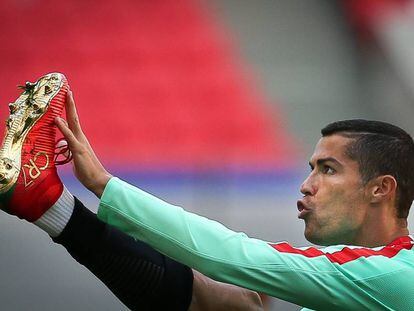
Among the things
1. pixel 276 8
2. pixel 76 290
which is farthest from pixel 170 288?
pixel 276 8

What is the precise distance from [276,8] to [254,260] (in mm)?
3340

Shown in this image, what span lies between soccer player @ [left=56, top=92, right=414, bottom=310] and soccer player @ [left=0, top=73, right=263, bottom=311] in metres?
0.07

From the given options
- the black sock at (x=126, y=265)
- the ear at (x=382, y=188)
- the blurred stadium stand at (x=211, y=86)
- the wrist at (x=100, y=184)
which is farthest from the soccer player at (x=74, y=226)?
the blurred stadium stand at (x=211, y=86)

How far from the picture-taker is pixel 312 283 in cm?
192

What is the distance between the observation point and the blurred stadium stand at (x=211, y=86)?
454 centimetres

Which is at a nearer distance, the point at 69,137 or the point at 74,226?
the point at 69,137

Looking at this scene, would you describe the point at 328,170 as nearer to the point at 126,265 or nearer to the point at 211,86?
the point at 126,265

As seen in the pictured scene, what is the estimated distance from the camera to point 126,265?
2221 millimetres

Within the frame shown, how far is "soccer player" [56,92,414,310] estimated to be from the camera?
1.85 metres

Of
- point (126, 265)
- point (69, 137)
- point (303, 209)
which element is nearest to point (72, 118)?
point (69, 137)

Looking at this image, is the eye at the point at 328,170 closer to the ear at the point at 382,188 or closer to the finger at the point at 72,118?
the ear at the point at 382,188

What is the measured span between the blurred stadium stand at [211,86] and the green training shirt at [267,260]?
2449 mm

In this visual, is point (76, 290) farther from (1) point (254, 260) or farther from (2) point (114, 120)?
(1) point (254, 260)

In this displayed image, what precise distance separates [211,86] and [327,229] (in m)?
2.83
